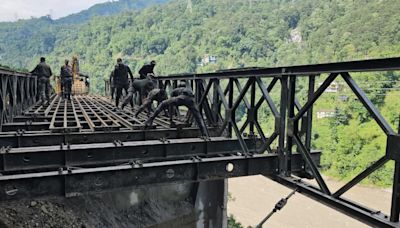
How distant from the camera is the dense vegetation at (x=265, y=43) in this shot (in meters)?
38.3

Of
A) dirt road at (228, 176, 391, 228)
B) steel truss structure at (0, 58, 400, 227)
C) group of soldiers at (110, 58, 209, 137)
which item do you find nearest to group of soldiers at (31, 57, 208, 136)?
group of soldiers at (110, 58, 209, 137)

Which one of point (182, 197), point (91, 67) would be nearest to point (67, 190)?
point (182, 197)

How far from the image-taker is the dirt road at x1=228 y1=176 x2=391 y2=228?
29.4m

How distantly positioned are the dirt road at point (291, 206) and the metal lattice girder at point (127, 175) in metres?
25.7

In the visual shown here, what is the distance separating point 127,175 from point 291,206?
32.1 meters

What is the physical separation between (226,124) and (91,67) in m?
95.9

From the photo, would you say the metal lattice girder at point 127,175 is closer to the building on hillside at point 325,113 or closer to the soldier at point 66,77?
the soldier at point 66,77

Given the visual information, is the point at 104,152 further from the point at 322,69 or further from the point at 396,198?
the point at 396,198

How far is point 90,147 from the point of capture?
4.53 m

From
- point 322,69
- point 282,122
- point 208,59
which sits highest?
point 208,59

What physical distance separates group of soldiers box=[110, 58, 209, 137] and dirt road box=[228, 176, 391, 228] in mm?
22042

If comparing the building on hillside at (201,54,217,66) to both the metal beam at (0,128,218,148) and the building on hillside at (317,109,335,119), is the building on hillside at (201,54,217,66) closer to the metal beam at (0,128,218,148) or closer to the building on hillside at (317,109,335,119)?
the building on hillside at (317,109,335,119)

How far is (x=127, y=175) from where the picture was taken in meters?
3.90

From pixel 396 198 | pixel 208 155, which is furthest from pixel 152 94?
pixel 396 198
